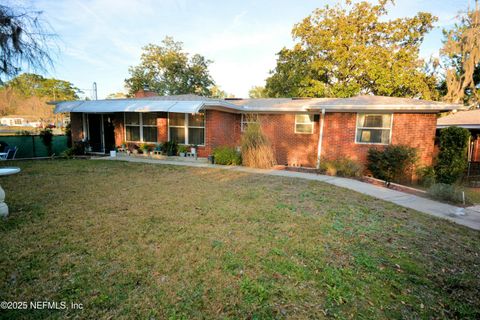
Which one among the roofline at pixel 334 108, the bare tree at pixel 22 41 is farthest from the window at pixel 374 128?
the bare tree at pixel 22 41

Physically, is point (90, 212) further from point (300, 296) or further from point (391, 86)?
point (391, 86)

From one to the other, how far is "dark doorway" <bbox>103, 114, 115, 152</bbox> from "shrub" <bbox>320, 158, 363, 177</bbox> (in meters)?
12.0

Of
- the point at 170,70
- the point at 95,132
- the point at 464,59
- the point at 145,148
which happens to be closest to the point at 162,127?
the point at 145,148

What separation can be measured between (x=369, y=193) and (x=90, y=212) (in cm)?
699

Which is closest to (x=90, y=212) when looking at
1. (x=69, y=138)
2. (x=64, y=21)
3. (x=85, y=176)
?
(x=85, y=176)

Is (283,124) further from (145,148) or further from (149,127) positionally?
(145,148)

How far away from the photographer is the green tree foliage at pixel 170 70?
29234 mm

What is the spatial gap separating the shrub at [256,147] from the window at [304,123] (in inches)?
95.7

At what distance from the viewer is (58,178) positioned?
24.0 feet

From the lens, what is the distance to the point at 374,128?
394 inches

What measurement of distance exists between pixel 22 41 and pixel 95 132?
753cm

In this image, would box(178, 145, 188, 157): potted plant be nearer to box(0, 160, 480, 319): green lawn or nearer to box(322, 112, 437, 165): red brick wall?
box(0, 160, 480, 319): green lawn

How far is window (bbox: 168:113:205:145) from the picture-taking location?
11.7 m

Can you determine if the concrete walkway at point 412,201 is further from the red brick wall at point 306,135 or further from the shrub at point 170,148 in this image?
the shrub at point 170,148
